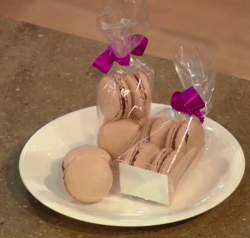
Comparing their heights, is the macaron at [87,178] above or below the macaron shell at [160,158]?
below

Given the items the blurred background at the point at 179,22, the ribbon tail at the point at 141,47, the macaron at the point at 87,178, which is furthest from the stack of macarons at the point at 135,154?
the blurred background at the point at 179,22

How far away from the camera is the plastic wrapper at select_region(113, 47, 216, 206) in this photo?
73 cm

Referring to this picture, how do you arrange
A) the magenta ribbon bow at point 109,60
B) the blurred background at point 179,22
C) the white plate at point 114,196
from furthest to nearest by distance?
the blurred background at point 179,22 < the magenta ribbon bow at point 109,60 < the white plate at point 114,196

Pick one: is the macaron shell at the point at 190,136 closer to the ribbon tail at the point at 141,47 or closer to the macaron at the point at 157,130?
the macaron at the point at 157,130

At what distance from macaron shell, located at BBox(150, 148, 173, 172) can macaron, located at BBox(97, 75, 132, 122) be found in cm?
9

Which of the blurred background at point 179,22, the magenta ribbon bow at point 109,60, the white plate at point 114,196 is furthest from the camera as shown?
Result: the blurred background at point 179,22

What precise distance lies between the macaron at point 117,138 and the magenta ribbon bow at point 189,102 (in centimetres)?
8

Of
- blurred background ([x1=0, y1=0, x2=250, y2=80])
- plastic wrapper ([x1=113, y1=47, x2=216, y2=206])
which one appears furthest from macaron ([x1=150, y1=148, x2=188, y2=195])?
blurred background ([x1=0, y1=0, x2=250, y2=80])

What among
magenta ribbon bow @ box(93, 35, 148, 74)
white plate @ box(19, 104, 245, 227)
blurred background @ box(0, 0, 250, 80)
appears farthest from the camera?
blurred background @ box(0, 0, 250, 80)

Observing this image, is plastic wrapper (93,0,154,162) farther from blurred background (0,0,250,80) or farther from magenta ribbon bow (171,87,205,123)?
blurred background (0,0,250,80)

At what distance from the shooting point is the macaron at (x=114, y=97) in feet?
2.56

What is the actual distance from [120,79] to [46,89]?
0.35m

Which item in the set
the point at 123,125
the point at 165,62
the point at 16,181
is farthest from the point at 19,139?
the point at 165,62

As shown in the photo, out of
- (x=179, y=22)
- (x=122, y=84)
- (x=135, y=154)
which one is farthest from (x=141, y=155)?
(x=179, y=22)
